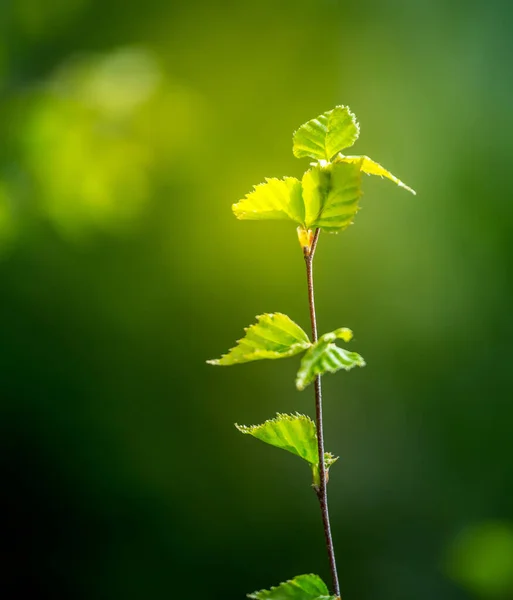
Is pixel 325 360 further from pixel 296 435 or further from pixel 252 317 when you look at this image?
pixel 252 317

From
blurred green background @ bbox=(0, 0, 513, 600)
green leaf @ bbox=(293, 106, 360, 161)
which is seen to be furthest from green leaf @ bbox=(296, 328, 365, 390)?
Result: blurred green background @ bbox=(0, 0, 513, 600)

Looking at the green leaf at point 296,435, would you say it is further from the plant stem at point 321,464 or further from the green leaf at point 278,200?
the green leaf at point 278,200

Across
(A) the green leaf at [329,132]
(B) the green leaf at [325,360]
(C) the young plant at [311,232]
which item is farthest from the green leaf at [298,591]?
(A) the green leaf at [329,132]

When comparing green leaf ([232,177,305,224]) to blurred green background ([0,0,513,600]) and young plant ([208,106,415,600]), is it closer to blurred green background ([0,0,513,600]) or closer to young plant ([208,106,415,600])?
young plant ([208,106,415,600])

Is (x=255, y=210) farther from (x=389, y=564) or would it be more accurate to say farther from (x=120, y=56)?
(x=389, y=564)

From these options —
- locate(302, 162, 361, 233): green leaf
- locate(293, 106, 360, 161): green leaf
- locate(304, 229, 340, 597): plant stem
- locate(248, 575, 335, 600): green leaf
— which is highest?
locate(293, 106, 360, 161): green leaf

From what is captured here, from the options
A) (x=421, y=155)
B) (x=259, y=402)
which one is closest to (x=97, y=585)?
(x=259, y=402)
